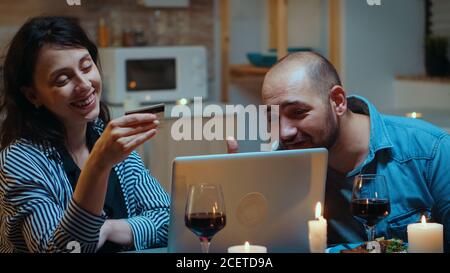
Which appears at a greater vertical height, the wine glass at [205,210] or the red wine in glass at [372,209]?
the wine glass at [205,210]

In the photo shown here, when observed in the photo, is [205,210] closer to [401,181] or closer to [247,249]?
[247,249]

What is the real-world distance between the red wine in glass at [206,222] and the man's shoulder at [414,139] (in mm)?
604

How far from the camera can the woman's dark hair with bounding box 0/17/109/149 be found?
166 centimetres

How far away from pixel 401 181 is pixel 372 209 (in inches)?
13.0

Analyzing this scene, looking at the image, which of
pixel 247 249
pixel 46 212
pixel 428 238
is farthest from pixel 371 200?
pixel 46 212

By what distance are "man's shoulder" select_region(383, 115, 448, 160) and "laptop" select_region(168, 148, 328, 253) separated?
0.40m

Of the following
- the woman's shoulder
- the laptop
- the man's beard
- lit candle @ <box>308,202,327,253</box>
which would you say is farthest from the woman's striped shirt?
lit candle @ <box>308,202,327,253</box>

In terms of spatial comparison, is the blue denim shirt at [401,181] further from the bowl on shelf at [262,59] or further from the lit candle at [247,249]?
the bowl on shelf at [262,59]

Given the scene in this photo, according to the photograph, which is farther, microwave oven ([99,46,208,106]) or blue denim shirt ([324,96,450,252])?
microwave oven ([99,46,208,106])

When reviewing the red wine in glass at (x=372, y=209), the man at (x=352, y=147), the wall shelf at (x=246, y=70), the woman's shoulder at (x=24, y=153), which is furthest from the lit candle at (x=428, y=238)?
the wall shelf at (x=246, y=70)

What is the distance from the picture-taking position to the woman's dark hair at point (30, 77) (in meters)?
1.66

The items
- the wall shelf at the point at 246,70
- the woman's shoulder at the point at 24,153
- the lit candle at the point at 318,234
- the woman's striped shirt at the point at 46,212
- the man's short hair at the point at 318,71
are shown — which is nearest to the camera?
the lit candle at the point at 318,234

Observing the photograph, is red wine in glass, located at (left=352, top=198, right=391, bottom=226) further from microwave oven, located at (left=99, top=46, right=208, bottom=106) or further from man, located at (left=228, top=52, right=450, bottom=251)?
microwave oven, located at (left=99, top=46, right=208, bottom=106)

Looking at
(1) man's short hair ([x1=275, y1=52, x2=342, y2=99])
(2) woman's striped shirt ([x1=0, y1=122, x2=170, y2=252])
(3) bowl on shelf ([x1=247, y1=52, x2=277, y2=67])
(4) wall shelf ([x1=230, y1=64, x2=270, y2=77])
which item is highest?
(1) man's short hair ([x1=275, y1=52, x2=342, y2=99])
